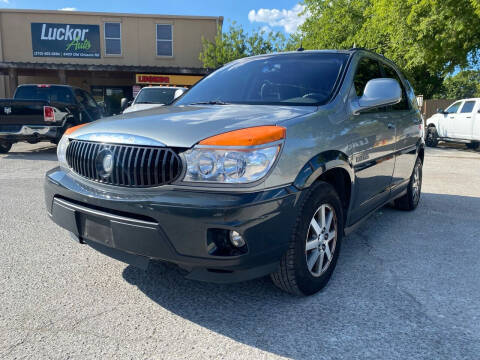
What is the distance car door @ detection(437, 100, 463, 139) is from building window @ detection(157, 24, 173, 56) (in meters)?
14.6

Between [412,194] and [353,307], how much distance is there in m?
2.75

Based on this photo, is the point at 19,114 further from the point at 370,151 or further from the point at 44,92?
the point at 370,151

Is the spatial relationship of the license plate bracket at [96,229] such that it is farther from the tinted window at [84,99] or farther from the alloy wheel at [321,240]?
the tinted window at [84,99]

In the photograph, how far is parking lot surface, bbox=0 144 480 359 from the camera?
2.12 metres

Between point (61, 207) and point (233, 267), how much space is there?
1.26m

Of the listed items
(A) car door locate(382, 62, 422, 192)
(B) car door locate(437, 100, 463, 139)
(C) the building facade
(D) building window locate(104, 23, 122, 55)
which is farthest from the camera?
(D) building window locate(104, 23, 122, 55)

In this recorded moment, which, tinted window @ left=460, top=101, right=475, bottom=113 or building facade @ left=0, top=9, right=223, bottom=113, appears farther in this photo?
building facade @ left=0, top=9, right=223, bottom=113

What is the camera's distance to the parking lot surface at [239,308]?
2.12m

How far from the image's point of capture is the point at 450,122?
13.1 meters

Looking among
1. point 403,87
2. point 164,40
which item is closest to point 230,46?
point 164,40

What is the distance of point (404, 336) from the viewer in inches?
87.8

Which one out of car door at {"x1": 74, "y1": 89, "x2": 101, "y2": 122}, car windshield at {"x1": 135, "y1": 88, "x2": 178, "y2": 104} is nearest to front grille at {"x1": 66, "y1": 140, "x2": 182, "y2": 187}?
car door at {"x1": 74, "y1": 89, "x2": 101, "y2": 122}

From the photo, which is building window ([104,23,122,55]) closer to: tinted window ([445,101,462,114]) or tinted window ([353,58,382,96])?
tinted window ([445,101,462,114])

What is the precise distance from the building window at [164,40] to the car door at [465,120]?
15119 millimetres
